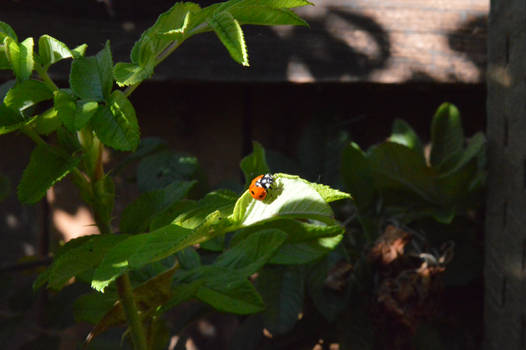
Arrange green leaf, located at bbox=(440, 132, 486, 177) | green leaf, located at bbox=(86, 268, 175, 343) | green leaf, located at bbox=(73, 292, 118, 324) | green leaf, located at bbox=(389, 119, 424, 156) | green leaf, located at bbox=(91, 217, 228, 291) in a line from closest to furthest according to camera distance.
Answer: green leaf, located at bbox=(91, 217, 228, 291), green leaf, located at bbox=(86, 268, 175, 343), green leaf, located at bbox=(73, 292, 118, 324), green leaf, located at bbox=(440, 132, 486, 177), green leaf, located at bbox=(389, 119, 424, 156)

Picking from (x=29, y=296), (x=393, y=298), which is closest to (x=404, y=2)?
(x=393, y=298)

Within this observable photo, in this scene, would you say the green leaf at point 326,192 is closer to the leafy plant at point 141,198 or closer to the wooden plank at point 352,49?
the leafy plant at point 141,198

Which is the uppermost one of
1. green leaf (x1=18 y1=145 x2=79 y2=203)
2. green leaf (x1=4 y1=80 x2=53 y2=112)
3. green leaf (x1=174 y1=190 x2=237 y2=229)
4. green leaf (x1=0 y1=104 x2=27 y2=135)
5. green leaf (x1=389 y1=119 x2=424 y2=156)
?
green leaf (x1=4 y1=80 x2=53 y2=112)

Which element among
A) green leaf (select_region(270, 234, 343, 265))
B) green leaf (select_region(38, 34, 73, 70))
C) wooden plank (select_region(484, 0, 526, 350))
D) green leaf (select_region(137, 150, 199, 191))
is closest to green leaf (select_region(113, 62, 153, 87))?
green leaf (select_region(38, 34, 73, 70))

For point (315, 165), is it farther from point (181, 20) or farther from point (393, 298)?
point (181, 20)

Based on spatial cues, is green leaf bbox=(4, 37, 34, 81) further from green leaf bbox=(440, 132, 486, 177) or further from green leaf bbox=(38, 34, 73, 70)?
green leaf bbox=(440, 132, 486, 177)

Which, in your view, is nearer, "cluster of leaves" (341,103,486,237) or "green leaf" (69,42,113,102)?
→ "green leaf" (69,42,113,102)

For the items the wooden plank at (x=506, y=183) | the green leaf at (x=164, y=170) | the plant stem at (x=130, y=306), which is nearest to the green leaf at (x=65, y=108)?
the plant stem at (x=130, y=306)
